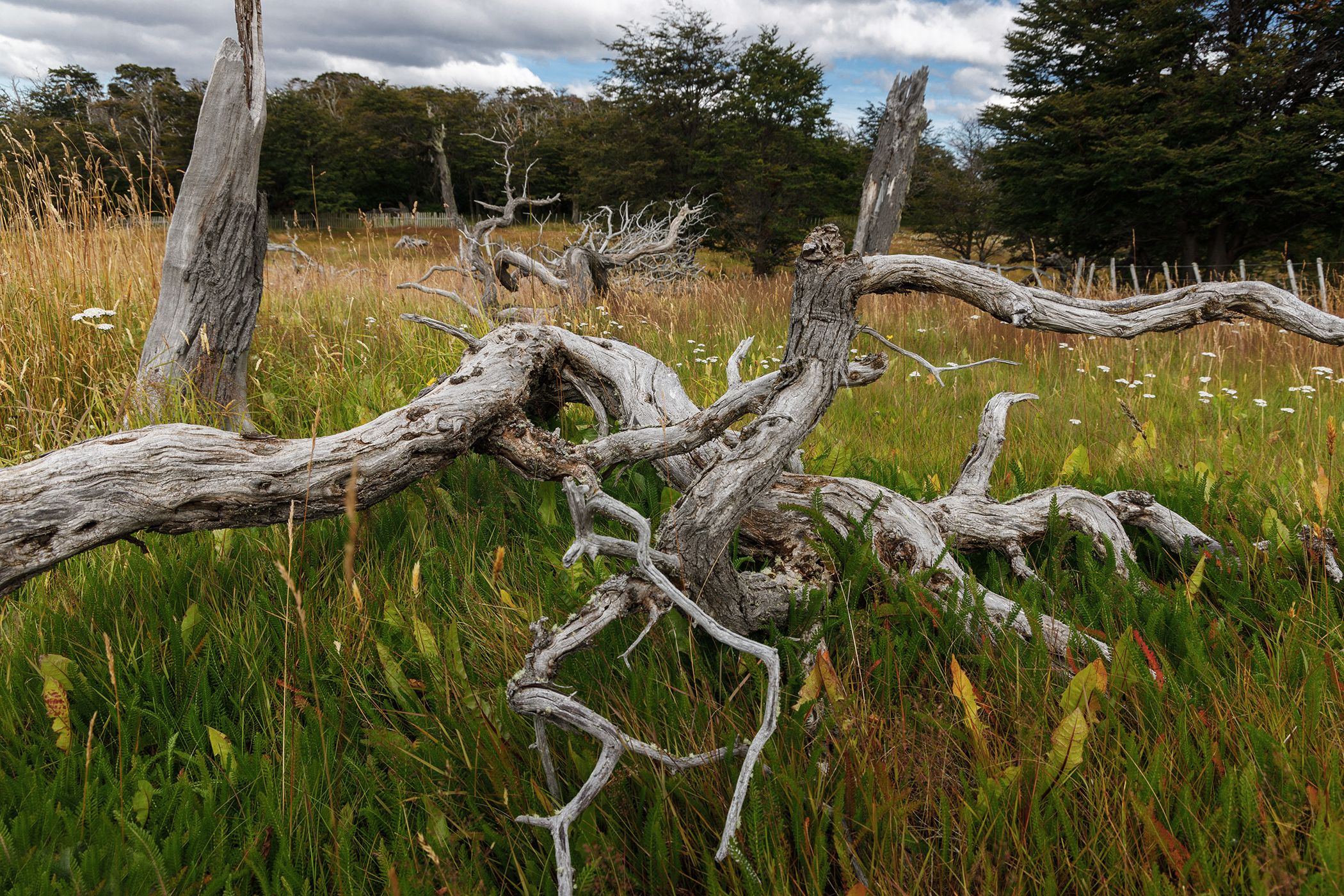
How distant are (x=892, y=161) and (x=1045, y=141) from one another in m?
14.4

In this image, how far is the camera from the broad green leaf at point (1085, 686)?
138 centimetres

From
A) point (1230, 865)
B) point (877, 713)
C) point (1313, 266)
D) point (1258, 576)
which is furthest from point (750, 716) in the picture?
point (1313, 266)

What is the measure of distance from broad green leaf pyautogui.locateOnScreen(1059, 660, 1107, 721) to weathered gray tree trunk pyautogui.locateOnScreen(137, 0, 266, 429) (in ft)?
12.1

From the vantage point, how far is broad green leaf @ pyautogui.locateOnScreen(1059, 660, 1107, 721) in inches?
54.4

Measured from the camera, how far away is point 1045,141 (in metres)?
20.6

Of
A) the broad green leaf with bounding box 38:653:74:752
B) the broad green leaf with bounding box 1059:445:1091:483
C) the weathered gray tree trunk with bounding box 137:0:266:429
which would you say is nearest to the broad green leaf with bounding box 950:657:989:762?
the broad green leaf with bounding box 1059:445:1091:483

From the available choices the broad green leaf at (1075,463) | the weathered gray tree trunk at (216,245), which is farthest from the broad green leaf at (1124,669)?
the weathered gray tree trunk at (216,245)

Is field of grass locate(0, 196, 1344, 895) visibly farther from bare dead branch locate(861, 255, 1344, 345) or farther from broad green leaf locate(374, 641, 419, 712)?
bare dead branch locate(861, 255, 1344, 345)

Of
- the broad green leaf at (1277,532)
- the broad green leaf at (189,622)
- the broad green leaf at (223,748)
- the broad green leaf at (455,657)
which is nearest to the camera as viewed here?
the broad green leaf at (223,748)

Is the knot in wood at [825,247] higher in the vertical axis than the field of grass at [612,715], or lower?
higher

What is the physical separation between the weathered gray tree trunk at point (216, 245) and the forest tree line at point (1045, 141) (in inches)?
39.5

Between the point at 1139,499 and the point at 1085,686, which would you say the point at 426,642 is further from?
the point at 1139,499

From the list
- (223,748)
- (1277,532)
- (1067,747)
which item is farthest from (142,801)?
(1277,532)

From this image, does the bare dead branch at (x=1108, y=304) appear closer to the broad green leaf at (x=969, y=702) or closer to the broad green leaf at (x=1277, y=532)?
the broad green leaf at (x=1277, y=532)
